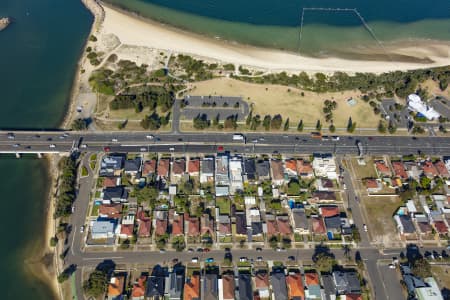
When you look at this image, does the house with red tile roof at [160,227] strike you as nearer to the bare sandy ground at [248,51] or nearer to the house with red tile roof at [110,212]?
the house with red tile roof at [110,212]

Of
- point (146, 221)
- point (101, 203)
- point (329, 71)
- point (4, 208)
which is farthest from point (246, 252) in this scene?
point (329, 71)

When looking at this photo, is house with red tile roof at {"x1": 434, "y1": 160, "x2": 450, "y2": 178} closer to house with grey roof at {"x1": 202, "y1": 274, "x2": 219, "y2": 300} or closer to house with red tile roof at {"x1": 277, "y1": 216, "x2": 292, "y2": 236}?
house with red tile roof at {"x1": 277, "y1": 216, "x2": 292, "y2": 236}

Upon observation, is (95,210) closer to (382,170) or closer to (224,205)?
(224,205)

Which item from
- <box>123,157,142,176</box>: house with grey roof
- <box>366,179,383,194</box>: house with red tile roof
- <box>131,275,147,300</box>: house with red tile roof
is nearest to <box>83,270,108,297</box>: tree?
<box>131,275,147,300</box>: house with red tile roof

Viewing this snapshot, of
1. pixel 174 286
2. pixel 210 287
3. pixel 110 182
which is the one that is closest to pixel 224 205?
pixel 210 287

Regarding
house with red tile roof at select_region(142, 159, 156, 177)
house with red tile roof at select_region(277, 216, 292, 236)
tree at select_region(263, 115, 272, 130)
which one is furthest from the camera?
tree at select_region(263, 115, 272, 130)
